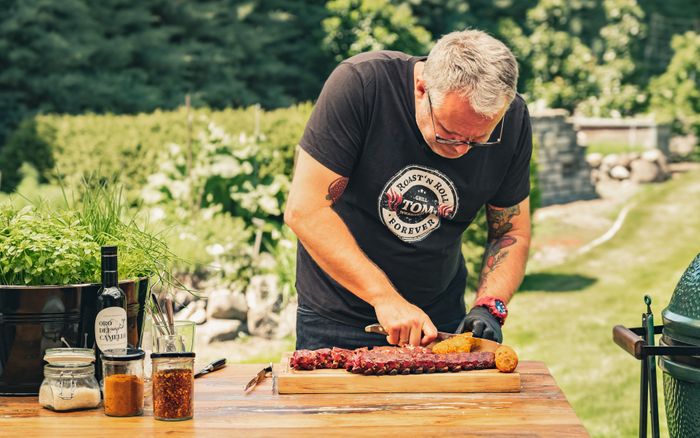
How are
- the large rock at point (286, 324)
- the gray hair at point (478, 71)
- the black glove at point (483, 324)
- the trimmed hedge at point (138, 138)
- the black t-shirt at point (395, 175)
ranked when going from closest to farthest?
1. the gray hair at point (478, 71)
2. the black glove at point (483, 324)
3. the black t-shirt at point (395, 175)
4. the large rock at point (286, 324)
5. the trimmed hedge at point (138, 138)

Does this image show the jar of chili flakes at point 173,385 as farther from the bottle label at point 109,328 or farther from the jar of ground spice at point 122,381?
the bottle label at point 109,328

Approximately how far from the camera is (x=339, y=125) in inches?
116

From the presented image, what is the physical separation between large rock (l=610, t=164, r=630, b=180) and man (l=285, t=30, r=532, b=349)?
13.3 meters

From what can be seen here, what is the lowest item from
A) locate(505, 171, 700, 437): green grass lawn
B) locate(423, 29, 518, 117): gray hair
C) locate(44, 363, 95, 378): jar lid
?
locate(505, 171, 700, 437): green grass lawn

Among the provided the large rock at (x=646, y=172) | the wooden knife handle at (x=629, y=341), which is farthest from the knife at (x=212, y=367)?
the large rock at (x=646, y=172)

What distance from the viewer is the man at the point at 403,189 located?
2.79 m

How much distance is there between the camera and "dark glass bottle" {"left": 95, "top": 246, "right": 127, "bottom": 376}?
2.39 metres

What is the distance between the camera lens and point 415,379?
2512mm

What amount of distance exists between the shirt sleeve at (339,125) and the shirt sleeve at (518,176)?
1.74ft

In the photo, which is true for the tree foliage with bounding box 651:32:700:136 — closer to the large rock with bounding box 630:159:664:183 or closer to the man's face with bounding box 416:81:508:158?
the large rock with bounding box 630:159:664:183

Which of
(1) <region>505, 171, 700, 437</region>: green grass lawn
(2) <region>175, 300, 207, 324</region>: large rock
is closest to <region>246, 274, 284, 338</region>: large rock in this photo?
(2) <region>175, 300, 207, 324</region>: large rock

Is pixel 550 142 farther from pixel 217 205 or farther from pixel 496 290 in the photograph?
pixel 496 290

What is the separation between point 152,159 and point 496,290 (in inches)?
310

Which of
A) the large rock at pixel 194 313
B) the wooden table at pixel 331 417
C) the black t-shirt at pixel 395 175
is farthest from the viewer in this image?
the large rock at pixel 194 313
